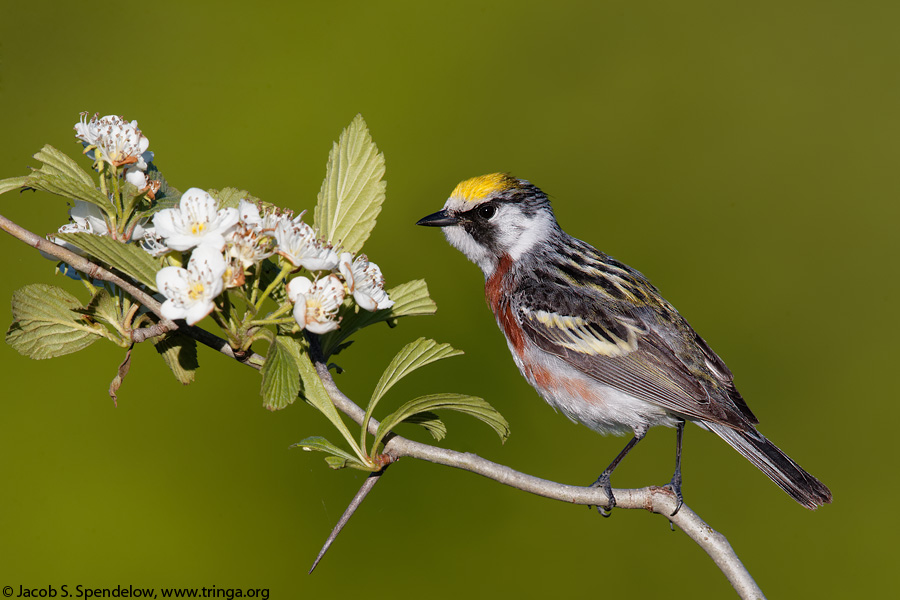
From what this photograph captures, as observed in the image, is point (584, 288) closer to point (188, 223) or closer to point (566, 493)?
point (566, 493)

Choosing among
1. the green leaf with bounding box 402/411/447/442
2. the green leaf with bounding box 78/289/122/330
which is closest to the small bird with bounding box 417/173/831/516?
the green leaf with bounding box 402/411/447/442

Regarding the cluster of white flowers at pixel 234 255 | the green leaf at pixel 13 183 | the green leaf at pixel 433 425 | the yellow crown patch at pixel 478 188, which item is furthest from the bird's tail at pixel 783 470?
the green leaf at pixel 13 183

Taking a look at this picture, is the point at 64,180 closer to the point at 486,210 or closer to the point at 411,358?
the point at 411,358

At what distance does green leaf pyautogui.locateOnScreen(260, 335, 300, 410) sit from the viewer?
1.31 m

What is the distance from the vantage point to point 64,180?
1479mm

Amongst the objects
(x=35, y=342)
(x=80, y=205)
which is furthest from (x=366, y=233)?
(x=35, y=342)

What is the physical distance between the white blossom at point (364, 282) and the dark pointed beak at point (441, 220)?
1492 mm

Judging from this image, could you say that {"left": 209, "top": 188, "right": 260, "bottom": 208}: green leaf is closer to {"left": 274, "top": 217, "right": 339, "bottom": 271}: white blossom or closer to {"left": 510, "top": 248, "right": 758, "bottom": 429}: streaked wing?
{"left": 274, "top": 217, "right": 339, "bottom": 271}: white blossom

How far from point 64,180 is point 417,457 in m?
0.91

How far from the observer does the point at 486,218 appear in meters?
3.27

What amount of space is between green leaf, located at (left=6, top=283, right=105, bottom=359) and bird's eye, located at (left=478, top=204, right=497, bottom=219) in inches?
73.7

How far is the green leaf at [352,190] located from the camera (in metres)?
1.68

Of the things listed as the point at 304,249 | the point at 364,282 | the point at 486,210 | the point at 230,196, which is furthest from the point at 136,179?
the point at 486,210

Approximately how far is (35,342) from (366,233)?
0.78 meters
